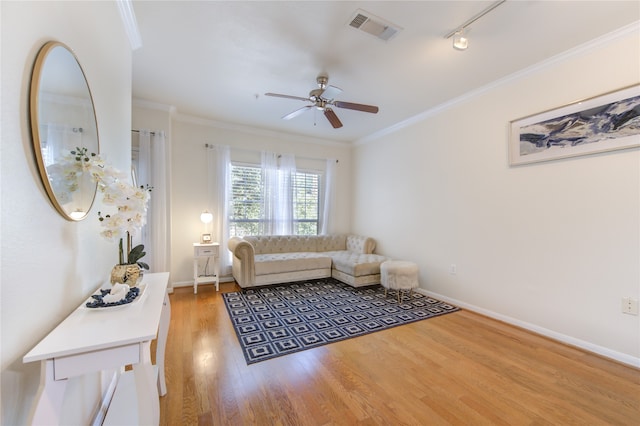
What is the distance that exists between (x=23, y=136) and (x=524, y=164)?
12.2 ft

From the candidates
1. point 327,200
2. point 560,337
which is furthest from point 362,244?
point 560,337

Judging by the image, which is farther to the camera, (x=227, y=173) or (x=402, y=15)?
(x=227, y=173)

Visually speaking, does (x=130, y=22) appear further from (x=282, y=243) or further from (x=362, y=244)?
(x=362, y=244)

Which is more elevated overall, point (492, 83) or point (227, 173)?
point (492, 83)

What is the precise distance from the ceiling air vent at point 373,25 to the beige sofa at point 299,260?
293 centimetres

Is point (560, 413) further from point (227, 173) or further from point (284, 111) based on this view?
point (227, 173)

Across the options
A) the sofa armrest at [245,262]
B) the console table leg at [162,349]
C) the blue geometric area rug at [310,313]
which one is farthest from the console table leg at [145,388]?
the sofa armrest at [245,262]

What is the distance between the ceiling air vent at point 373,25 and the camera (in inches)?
77.9

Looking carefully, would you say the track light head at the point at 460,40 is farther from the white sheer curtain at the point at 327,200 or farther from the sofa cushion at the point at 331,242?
the sofa cushion at the point at 331,242

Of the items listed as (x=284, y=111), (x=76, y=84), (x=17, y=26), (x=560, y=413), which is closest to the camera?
(x=17, y=26)

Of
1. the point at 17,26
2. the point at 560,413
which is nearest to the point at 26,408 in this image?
the point at 17,26

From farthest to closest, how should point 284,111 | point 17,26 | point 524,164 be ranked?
point 284,111 < point 524,164 < point 17,26

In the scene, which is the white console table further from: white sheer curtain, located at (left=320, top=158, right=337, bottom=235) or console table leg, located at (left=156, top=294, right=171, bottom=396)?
white sheer curtain, located at (left=320, top=158, right=337, bottom=235)

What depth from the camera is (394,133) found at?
4.57 metres
